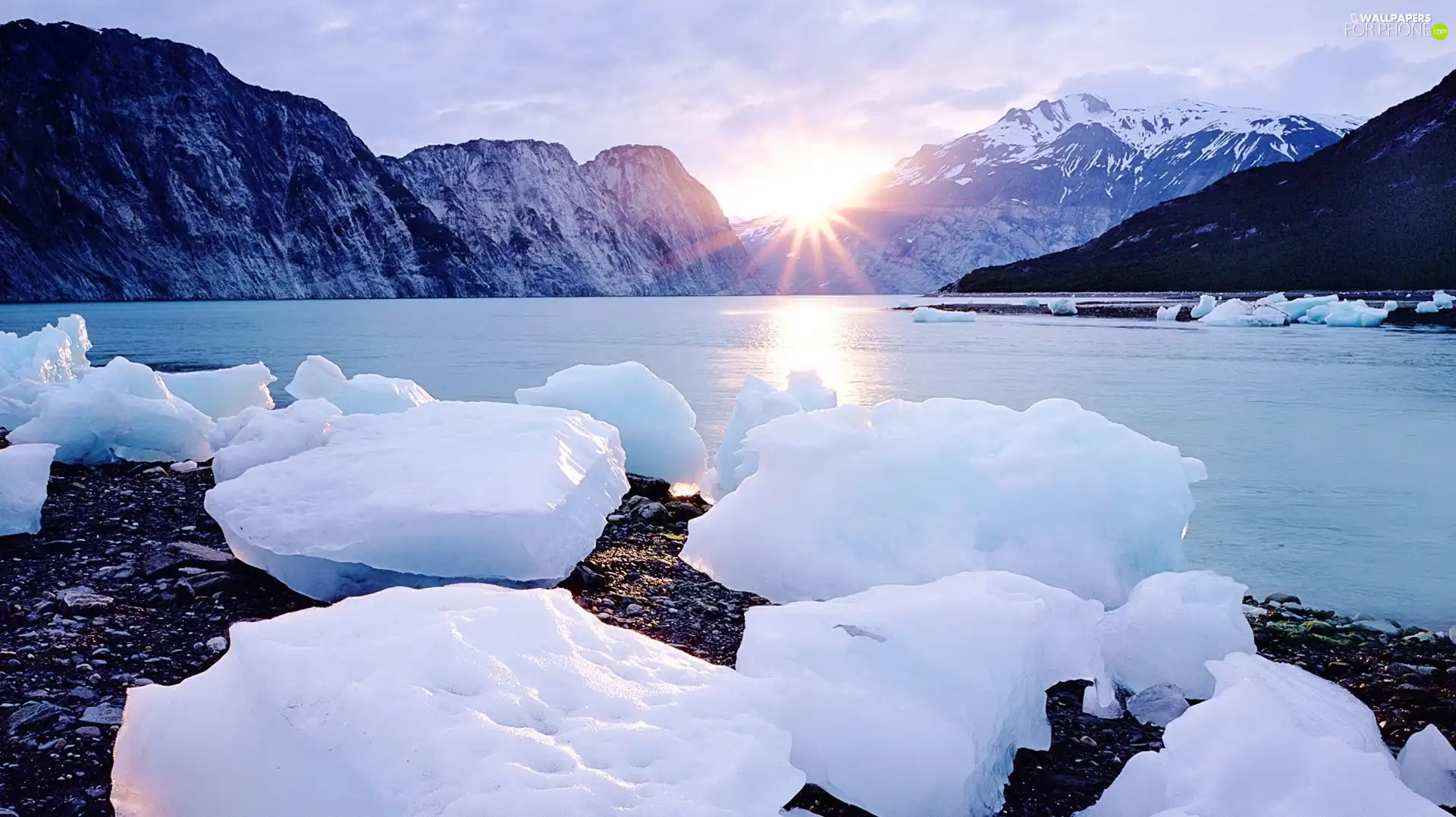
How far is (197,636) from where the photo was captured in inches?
165

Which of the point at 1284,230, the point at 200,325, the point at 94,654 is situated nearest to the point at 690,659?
the point at 94,654

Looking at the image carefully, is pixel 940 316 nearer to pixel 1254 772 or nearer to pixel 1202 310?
pixel 1202 310

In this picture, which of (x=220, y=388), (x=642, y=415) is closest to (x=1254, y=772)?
(x=642, y=415)

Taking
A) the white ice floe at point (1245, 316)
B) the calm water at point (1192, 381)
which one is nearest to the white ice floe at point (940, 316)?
the calm water at point (1192, 381)

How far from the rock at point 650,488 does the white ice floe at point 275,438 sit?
2611 millimetres

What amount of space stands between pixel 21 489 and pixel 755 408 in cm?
552

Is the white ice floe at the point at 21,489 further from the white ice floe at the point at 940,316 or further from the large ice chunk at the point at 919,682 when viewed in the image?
the white ice floe at the point at 940,316

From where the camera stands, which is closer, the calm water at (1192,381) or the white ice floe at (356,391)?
the calm water at (1192,381)

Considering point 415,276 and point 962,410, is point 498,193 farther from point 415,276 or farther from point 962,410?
point 962,410

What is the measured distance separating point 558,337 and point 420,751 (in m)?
36.3

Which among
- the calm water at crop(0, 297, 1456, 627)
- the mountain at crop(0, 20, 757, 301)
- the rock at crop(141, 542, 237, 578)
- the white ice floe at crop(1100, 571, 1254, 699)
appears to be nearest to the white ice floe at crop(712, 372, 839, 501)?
the calm water at crop(0, 297, 1456, 627)

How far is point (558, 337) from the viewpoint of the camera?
124 ft

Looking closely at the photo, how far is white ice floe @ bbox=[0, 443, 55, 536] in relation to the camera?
5410mm

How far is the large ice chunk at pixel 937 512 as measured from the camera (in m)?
5.16
